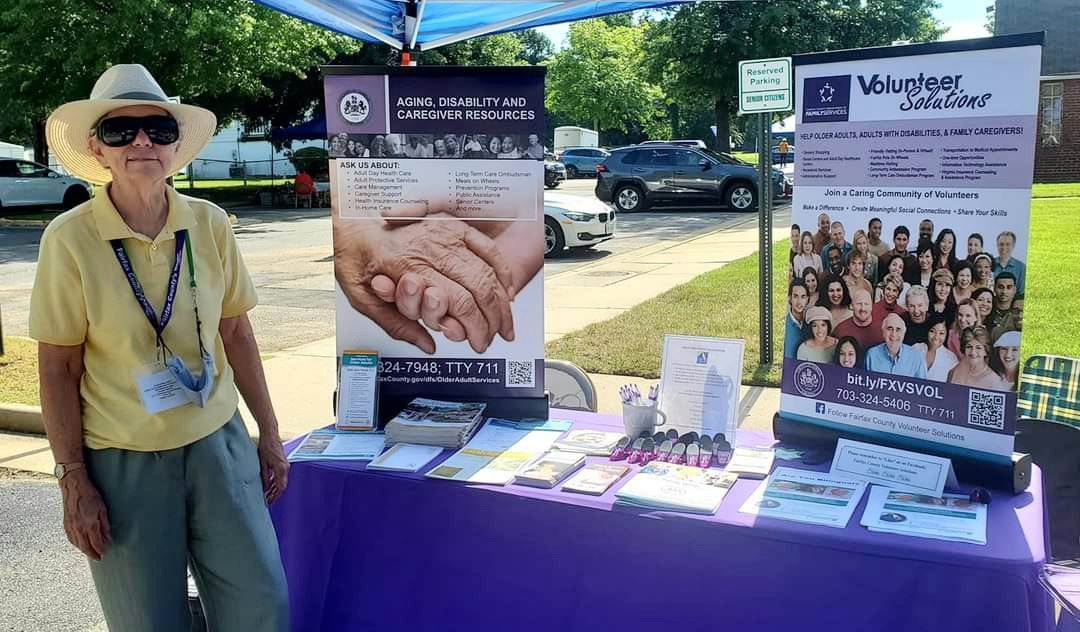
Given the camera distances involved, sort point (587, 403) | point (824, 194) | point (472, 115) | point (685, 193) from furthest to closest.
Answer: point (685, 193) → point (587, 403) → point (472, 115) → point (824, 194)

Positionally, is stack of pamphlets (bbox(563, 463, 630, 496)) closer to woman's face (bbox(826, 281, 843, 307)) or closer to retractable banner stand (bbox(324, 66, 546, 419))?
retractable banner stand (bbox(324, 66, 546, 419))

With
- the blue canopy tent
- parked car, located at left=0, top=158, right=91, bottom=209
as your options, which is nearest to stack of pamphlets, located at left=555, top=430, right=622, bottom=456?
the blue canopy tent

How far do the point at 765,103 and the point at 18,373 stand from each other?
6.13 metres

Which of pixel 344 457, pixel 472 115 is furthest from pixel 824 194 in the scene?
pixel 344 457

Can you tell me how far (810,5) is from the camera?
2850cm

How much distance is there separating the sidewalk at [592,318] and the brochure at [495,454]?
271 centimetres

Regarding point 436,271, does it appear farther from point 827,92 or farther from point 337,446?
point 827,92

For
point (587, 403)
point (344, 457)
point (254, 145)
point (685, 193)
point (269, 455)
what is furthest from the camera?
point (254, 145)

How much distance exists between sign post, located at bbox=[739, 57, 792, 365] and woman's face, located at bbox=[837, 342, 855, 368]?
7.68 feet

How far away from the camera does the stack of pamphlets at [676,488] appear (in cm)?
259

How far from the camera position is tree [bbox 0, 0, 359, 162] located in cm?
1888

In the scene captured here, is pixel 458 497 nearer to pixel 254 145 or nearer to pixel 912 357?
pixel 912 357

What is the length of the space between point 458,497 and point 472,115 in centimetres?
139

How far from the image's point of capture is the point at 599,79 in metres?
54.2
